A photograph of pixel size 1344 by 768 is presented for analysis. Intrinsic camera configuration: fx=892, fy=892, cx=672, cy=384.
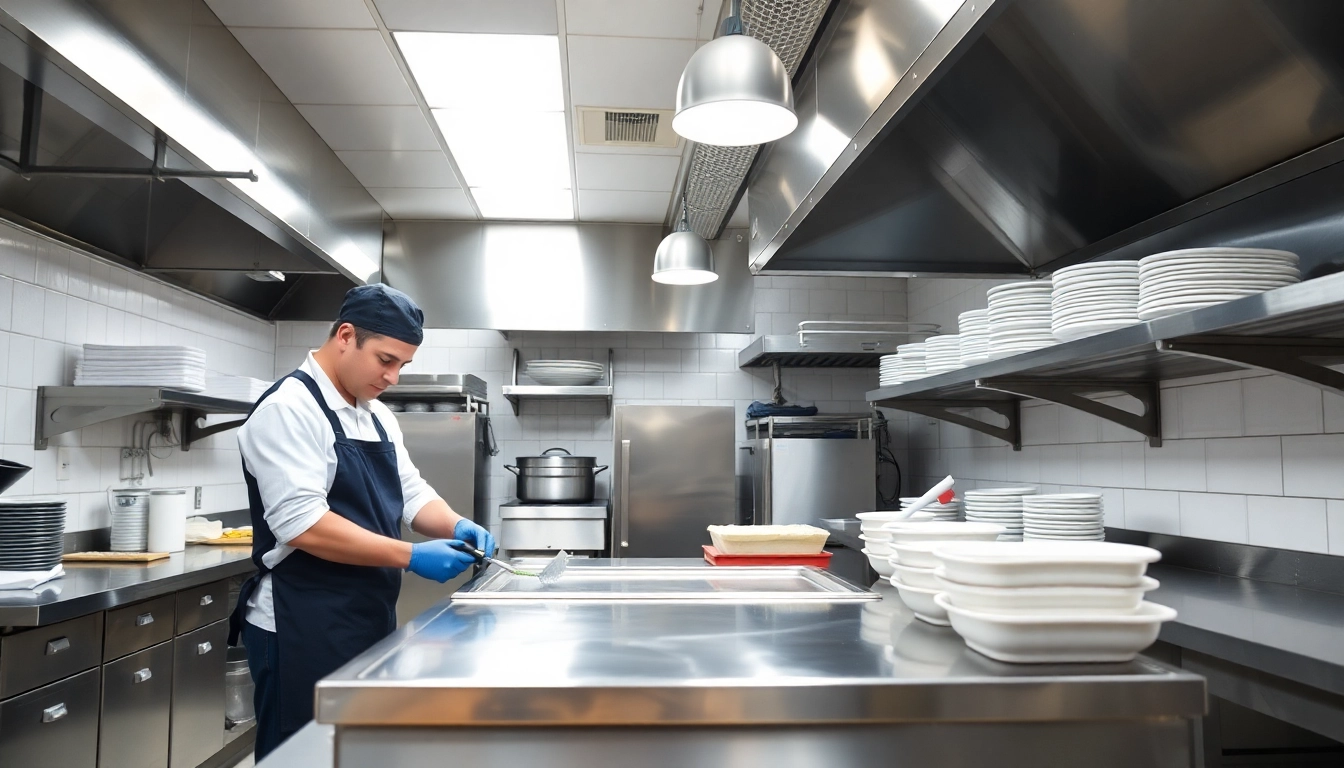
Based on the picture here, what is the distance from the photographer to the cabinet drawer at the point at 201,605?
10.6 feet

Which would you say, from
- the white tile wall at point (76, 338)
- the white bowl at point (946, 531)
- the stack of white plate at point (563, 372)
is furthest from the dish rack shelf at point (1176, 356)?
the white tile wall at point (76, 338)

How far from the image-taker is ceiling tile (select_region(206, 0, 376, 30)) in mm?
2977

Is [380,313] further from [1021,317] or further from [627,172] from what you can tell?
[627,172]

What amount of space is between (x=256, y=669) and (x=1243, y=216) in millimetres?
2565

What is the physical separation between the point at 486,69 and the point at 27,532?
2.22 meters

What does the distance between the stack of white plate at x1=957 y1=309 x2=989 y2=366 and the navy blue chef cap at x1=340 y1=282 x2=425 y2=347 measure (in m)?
1.58

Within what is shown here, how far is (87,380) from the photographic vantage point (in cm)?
343

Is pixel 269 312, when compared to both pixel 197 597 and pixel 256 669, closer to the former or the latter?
pixel 197 597

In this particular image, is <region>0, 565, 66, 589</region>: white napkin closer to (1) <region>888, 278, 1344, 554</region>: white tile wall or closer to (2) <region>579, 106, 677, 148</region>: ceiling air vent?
(2) <region>579, 106, 677, 148</region>: ceiling air vent

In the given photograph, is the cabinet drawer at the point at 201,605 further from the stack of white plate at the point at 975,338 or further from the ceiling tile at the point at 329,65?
the stack of white plate at the point at 975,338

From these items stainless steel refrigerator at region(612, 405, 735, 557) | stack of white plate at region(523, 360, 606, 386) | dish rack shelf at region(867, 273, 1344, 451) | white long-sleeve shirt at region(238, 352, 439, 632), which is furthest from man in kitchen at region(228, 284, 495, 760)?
stack of white plate at region(523, 360, 606, 386)

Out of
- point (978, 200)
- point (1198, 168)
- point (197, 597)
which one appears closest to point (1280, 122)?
point (1198, 168)

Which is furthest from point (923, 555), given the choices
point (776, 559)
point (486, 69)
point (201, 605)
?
point (201, 605)

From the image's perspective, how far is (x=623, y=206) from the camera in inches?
204
